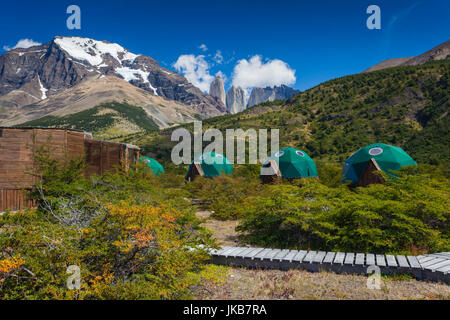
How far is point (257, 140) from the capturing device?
195 feet

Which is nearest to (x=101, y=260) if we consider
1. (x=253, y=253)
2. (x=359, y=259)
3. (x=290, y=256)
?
(x=253, y=253)

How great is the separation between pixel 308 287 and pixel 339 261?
111 centimetres

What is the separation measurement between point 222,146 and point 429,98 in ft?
137

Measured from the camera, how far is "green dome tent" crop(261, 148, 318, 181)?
1938 cm

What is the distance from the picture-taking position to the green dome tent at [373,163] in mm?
15664

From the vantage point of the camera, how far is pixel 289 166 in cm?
1959

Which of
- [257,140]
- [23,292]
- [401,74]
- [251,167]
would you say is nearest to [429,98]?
[401,74]

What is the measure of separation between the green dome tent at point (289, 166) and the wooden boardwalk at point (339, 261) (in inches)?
510

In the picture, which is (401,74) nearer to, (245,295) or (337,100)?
(337,100)

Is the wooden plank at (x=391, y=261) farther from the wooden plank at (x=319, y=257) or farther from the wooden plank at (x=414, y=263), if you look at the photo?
the wooden plank at (x=319, y=257)

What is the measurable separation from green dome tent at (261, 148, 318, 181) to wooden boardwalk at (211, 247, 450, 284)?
42.5 ft

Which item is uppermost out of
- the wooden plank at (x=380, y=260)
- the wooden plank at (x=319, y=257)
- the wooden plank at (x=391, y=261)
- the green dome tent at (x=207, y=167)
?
the green dome tent at (x=207, y=167)

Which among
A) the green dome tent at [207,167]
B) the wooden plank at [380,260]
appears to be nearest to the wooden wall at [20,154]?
the green dome tent at [207,167]
